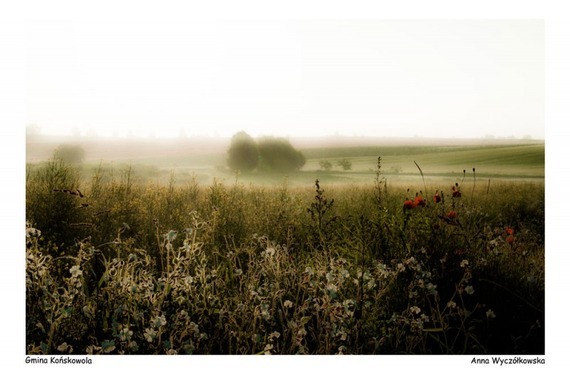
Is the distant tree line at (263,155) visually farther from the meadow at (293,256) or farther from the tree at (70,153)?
the tree at (70,153)

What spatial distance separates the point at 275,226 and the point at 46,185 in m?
2.02

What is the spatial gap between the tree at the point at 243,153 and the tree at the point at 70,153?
4.37 feet

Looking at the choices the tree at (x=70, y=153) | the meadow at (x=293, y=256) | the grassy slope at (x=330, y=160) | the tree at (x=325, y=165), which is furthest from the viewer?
the tree at (x=325, y=165)

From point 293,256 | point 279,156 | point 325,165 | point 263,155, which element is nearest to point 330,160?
point 325,165

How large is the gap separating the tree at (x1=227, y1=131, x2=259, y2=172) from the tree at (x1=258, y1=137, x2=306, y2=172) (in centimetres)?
6

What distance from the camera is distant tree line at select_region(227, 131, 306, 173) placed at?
4.36 meters

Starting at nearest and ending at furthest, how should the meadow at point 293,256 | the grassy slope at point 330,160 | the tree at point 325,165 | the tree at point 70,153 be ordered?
the meadow at point 293,256 < the tree at point 70,153 < the grassy slope at point 330,160 < the tree at point 325,165

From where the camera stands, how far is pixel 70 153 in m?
4.34

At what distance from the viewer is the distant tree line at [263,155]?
172 inches

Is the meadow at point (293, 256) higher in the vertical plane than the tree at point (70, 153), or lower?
lower

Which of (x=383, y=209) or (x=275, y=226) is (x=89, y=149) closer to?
(x=275, y=226)

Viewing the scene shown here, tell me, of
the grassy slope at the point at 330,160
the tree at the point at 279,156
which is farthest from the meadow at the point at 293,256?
the tree at the point at 279,156

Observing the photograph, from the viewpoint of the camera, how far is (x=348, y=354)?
3.23 metres

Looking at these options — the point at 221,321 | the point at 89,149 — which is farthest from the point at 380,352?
the point at 89,149
